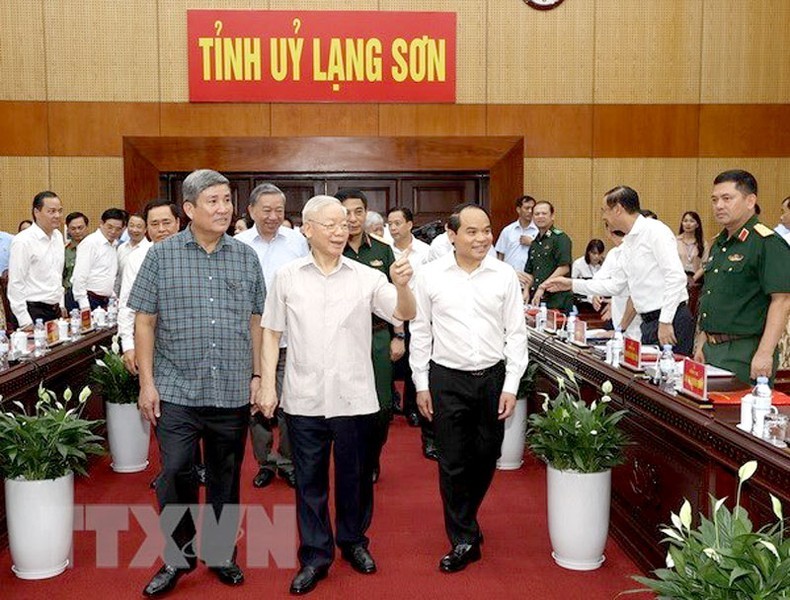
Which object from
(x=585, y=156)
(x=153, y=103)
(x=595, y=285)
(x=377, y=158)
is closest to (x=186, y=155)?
(x=153, y=103)

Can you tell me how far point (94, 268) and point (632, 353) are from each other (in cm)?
491

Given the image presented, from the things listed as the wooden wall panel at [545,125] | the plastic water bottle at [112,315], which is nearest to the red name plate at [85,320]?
the plastic water bottle at [112,315]

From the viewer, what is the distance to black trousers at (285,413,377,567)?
2.89 m

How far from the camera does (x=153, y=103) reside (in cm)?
847

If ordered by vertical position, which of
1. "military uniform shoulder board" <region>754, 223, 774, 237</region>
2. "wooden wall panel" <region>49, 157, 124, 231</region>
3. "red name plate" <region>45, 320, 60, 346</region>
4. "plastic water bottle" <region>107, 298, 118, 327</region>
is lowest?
"plastic water bottle" <region>107, 298, 118, 327</region>

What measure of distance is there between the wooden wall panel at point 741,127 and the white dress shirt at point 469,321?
21.7 ft

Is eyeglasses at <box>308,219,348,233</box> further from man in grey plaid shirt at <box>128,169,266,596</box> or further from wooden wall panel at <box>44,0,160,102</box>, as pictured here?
wooden wall panel at <box>44,0,160,102</box>

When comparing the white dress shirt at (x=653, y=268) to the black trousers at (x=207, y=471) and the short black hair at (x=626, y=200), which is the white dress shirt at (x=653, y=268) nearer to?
the short black hair at (x=626, y=200)

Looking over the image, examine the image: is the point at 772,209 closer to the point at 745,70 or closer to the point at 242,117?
the point at 745,70

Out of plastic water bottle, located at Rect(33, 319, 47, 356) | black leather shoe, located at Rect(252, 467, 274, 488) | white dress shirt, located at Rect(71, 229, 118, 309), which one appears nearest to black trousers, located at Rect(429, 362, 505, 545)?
black leather shoe, located at Rect(252, 467, 274, 488)

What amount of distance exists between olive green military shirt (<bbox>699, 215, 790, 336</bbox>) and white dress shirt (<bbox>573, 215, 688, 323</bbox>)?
0.63 m

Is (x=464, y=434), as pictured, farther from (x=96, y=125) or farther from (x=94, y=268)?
(x=96, y=125)

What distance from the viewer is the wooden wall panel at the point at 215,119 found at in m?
8.48

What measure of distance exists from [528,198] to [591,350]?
379cm
